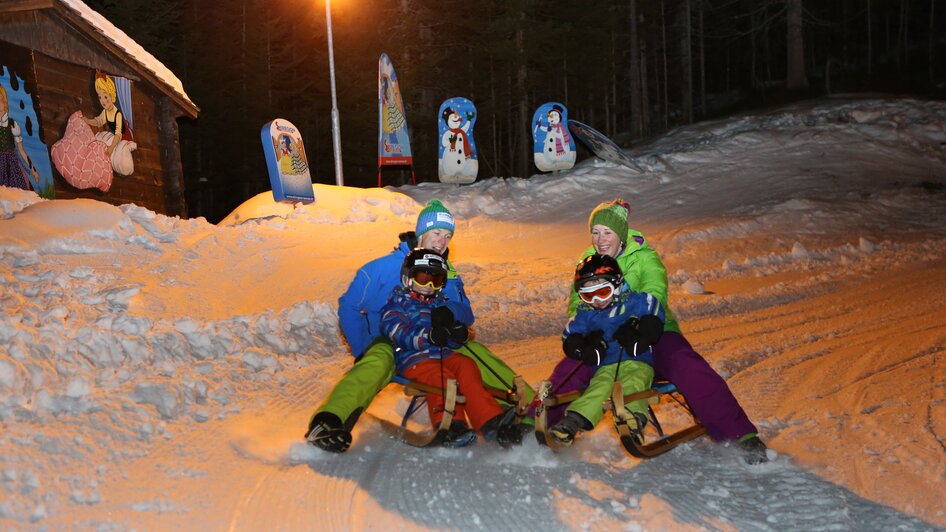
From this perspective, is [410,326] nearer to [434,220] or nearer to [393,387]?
[434,220]

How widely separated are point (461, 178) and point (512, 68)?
14.3m

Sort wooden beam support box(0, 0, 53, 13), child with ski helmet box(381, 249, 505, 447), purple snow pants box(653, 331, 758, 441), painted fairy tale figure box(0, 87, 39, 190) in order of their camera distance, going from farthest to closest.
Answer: painted fairy tale figure box(0, 87, 39, 190)
wooden beam support box(0, 0, 53, 13)
child with ski helmet box(381, 249, 505, 447)
purple snow pants box(653, 331, 758, 441)

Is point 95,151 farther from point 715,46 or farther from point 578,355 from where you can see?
point 715,46

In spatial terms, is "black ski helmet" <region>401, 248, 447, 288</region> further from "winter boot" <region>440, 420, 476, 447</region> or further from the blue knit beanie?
"winter boot" <region>440, 420, 476, 447</region>

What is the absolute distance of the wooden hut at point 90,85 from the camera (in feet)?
44.0

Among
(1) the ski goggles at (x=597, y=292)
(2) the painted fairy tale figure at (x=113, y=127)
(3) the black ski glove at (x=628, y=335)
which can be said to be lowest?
(3) the black ski glove at (x=628, y=335)

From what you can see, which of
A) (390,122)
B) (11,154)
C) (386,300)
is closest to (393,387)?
(386,300)

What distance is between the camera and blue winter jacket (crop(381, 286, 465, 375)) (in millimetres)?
5227

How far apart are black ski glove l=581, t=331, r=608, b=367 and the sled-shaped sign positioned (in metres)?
15.6

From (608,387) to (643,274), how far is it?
1.02 m

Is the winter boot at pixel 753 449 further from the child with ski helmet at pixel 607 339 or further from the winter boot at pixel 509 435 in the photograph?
the winter boot at pixel 509 435

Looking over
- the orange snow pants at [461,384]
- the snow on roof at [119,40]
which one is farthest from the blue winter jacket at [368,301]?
the snow on roof at [119,40]

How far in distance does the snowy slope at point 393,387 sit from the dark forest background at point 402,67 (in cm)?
1692

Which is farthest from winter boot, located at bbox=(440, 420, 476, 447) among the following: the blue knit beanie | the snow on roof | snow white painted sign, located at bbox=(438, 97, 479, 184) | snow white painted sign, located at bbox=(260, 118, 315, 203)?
snow white painted sign, located at bbox=(438, 97, 479, 184)
